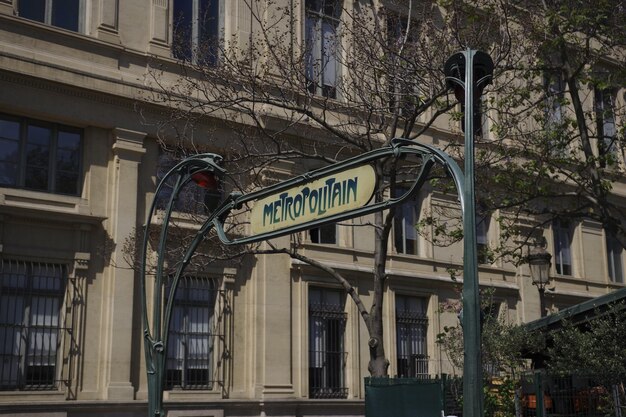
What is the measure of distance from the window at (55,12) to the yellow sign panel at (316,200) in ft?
44.3

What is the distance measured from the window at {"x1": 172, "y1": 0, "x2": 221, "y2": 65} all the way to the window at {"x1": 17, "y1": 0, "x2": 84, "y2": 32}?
8.17 feet

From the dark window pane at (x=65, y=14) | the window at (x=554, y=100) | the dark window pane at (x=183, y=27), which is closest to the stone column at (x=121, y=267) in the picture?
the dark window pane at (x=183, y=27)

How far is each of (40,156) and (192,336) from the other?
5778 millimetres

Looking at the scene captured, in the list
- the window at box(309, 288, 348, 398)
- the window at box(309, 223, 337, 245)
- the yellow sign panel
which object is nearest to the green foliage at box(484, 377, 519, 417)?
the window at box(309, 288, 348, 398)

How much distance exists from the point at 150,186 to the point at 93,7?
184 inches

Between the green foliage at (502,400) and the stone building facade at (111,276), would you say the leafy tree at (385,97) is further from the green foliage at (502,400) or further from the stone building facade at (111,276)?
the green foliage at (502,400)

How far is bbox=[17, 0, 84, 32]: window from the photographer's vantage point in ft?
69.8

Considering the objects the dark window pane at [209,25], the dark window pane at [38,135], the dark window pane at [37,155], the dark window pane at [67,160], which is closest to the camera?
the dark window pane at [37,155]

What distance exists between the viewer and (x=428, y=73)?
1916 cm

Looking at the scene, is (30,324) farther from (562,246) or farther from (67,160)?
(562,246)

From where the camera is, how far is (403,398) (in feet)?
58.7

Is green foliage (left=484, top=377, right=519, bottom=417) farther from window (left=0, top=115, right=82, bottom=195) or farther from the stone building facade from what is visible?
window (left=0, top=115, right=82, bottom=195)

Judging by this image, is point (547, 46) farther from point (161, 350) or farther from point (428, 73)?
point (161, 350)

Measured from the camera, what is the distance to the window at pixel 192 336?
2200cm
